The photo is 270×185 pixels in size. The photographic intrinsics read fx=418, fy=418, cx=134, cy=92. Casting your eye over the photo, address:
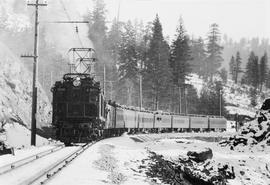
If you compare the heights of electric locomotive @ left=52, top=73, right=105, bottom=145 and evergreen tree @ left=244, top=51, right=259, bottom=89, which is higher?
evergreen tree @ left=244, top=51, right=259, bottom=89

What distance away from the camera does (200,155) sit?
21641 mm

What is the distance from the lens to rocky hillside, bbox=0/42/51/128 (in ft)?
98.1

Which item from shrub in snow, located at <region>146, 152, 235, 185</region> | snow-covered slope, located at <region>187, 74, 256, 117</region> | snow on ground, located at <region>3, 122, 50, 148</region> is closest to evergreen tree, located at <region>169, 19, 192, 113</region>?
snow-covered slope, located at <region>187, 74, 256, 117</region>

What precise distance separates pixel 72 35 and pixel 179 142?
237 ft

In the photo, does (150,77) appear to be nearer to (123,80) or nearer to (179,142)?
(123,80)

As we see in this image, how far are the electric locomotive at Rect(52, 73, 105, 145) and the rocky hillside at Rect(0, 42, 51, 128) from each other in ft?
15.1

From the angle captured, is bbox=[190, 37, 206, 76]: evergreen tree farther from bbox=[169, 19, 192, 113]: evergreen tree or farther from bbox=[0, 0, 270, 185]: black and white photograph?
bbox=[169, 19, 192, 113]: evergreen tree

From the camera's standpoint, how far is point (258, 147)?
83.0 ft

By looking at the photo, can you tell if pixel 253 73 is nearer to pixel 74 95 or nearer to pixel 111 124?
pixel 111 124

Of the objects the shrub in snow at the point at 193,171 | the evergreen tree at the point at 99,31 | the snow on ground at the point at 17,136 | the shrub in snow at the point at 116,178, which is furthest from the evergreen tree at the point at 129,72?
the shrub in snow at the point at 116,178

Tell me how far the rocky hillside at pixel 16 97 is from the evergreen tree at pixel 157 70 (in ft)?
96.5

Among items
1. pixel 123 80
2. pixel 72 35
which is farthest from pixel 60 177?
pixel 72 35

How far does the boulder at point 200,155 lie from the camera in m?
21.6

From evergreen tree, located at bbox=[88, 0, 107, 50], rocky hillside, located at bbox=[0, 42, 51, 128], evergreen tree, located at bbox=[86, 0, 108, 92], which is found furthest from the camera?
evergreen tree, located at bbox=[88, 0, 107, 50]
